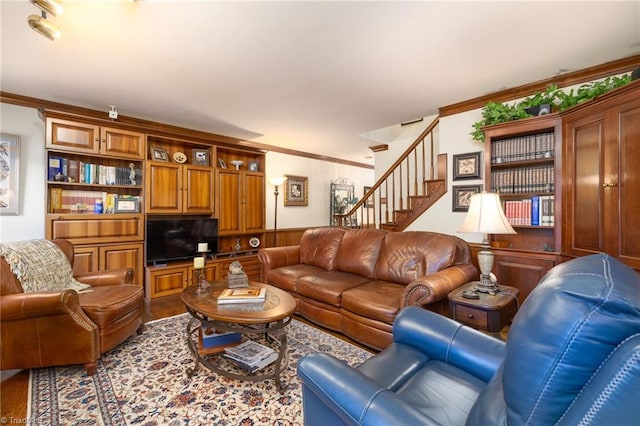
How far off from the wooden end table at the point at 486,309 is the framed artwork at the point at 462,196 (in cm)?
164

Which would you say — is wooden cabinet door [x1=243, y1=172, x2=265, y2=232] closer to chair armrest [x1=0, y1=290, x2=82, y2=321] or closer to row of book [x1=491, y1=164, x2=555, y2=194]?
chair armrest [x1=0, y1=290, x2=82, y2=321]

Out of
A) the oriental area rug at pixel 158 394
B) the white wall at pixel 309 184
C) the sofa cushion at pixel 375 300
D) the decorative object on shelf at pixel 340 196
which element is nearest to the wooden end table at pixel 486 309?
the sofa cushion at pixel 375 300

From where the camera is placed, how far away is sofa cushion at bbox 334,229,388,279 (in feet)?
9.71

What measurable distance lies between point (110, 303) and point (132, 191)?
7.15 ft

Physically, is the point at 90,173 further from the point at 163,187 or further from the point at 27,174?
the point at 163,187

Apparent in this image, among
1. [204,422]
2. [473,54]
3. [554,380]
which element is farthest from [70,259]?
[473,54]

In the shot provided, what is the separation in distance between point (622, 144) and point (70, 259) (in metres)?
4.64

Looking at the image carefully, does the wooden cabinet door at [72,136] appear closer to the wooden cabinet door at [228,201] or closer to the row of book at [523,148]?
the wooden cabinet door at [228,201]

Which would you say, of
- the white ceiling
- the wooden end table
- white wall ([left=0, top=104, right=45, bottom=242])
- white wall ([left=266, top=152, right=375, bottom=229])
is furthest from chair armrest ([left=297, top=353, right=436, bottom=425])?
white wall ([left=266, top=152, right=375, bottom=229])

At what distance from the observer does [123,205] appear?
3619 mm

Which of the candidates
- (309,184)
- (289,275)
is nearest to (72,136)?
(289,275)

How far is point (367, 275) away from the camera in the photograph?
293 cm

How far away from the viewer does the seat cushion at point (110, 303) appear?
6.77ft

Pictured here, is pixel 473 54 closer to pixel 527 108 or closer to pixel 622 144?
pixel 527 108
